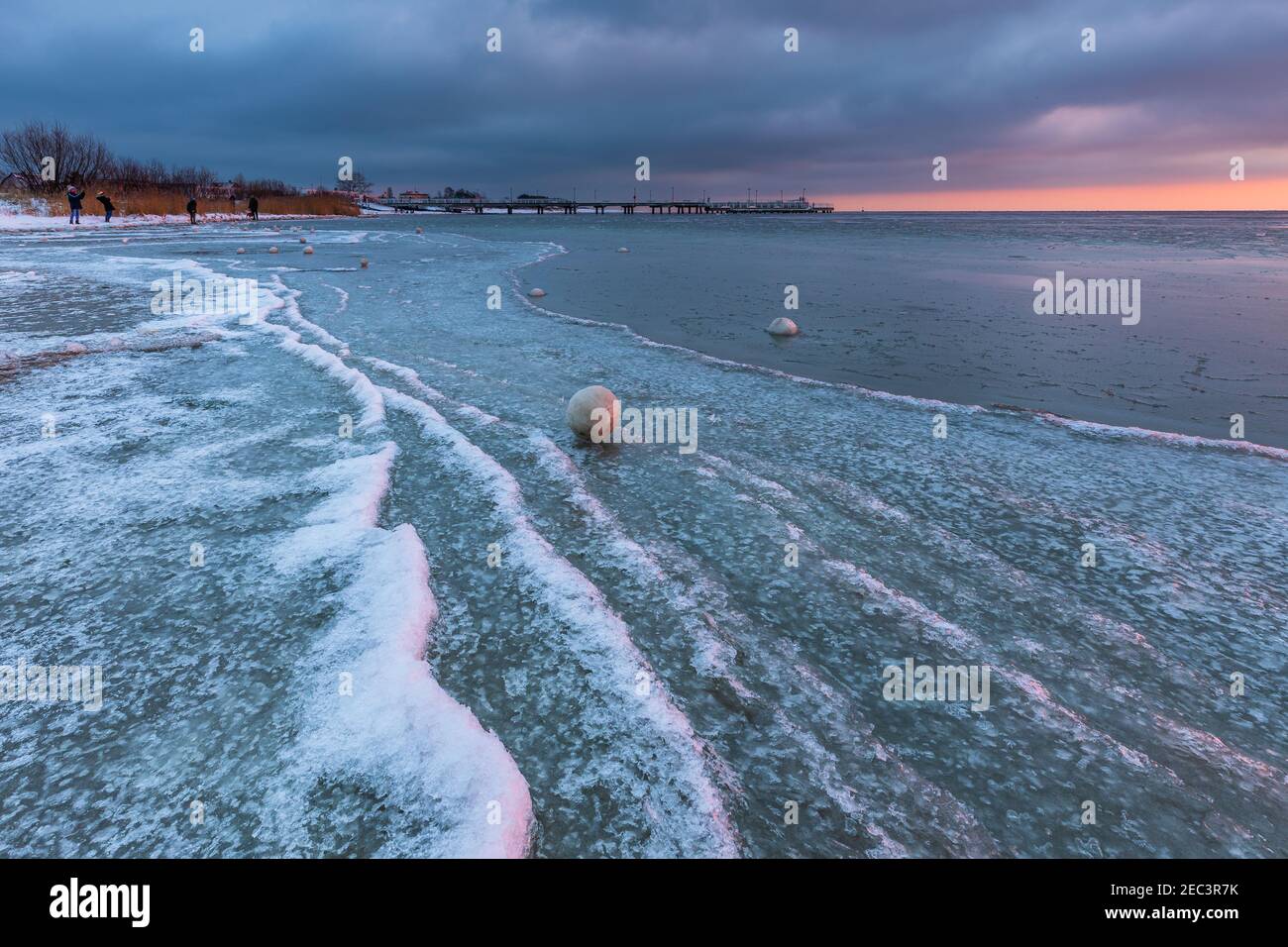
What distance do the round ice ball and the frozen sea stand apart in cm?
32

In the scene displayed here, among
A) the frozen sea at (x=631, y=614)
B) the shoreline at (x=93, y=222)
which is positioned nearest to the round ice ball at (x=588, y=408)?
the frozen sea at (x=631, y=614)

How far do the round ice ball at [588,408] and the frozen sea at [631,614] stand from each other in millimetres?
315

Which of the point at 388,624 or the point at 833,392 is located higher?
the point at 833,392

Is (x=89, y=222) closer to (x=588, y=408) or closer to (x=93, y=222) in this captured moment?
(x=93, y=222)

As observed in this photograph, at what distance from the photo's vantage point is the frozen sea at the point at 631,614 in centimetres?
241

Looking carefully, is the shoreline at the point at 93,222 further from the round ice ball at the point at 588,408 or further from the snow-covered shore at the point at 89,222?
the round ice ball at the point at 588,408

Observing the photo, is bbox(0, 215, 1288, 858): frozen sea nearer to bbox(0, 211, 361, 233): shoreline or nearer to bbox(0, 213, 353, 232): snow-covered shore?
bbox(0, 211, 361, 233): shoreline

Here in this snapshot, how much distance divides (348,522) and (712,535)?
248cm

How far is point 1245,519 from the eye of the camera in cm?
496

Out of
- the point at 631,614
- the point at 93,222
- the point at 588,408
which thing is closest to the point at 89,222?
the point at 93,222

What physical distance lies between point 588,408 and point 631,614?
9.98ft
